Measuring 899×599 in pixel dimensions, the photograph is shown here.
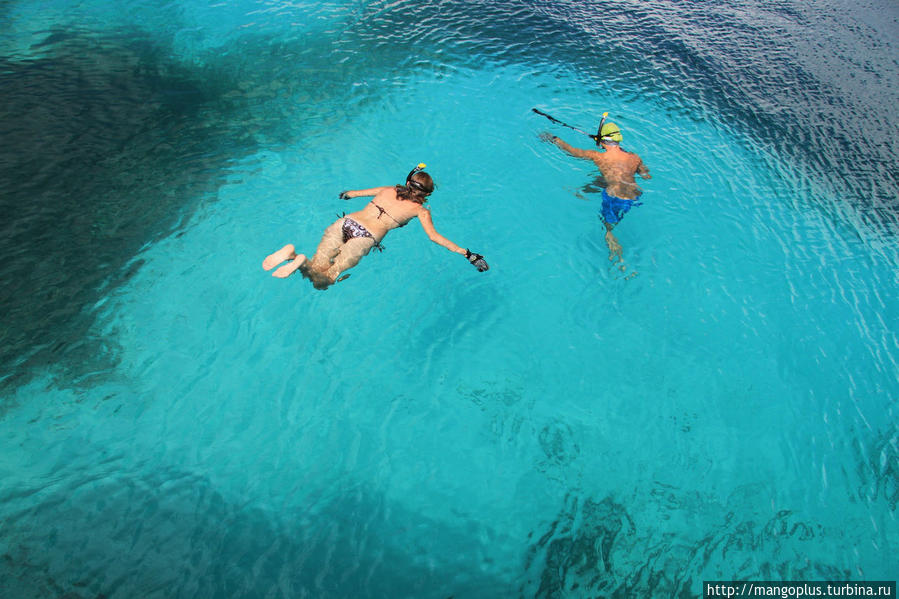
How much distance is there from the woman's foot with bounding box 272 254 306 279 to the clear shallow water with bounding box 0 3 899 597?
111 centimetres

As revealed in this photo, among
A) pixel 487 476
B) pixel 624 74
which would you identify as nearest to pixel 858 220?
pixel 624 74

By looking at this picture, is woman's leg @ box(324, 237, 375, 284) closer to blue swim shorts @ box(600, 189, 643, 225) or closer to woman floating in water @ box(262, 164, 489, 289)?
woman floating in water @ box(262, 164, 489, 289)

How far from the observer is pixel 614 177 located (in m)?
9.24

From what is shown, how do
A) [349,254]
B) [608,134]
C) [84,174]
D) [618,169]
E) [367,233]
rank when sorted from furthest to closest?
1. [608,134]
2. [618,169]
3. [84,174]
4. [367,233]
5. [349,254]

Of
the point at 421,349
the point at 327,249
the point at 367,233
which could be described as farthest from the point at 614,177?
the point at 327,249

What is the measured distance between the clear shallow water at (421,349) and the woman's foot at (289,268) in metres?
1.11

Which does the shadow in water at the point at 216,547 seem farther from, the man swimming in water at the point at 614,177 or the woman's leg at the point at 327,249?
the man swimming in water at the point at 614,177

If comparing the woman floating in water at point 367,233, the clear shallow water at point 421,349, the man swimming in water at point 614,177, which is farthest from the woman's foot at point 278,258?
the man swimming in water at point 614,177

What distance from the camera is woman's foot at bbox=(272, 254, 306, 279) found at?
645cm

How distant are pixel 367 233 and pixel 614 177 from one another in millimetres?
5200

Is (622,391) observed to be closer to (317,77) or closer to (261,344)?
(261,344)

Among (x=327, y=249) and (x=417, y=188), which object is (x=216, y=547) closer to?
(x=327, y=249)

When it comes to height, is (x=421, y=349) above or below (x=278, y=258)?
below

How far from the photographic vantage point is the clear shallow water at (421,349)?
18.7 ft
